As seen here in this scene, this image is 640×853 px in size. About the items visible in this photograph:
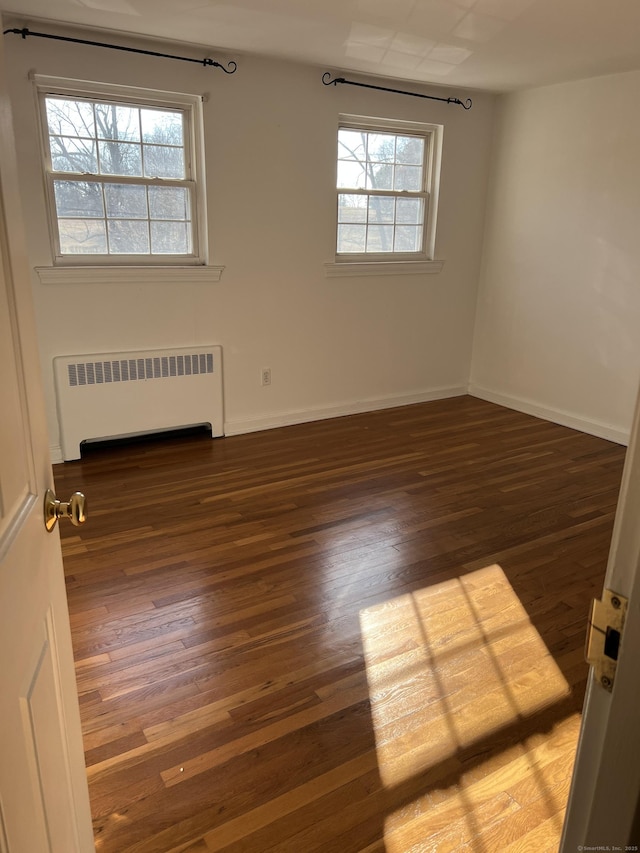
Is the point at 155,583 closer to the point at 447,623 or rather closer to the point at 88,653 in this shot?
the point at 88,653

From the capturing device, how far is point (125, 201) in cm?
388

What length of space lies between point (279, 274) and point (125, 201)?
113cm

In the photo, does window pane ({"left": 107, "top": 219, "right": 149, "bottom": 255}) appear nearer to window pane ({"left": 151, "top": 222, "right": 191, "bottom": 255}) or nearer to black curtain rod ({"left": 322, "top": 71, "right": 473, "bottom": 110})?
window pane ({"left": 151, "top": 222, "right": 191, "bottom": 255})

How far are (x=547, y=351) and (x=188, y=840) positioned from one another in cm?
435

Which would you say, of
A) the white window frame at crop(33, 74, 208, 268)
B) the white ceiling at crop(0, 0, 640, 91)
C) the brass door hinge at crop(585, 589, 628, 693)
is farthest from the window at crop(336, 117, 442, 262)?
the brass door hinge at crop(585, 589, 628, 693)

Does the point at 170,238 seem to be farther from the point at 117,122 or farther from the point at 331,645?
the point at 331,645

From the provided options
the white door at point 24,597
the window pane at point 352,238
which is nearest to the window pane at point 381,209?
the window pane at point 352,238

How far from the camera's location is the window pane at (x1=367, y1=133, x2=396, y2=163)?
466cm

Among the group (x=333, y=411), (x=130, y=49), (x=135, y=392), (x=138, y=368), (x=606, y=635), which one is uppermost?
(x=130, y=49)

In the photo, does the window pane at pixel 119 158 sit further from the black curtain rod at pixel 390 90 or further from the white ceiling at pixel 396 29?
the black curtain rod at pixel 390 90

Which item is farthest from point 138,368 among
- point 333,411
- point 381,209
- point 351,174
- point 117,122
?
point 381,209

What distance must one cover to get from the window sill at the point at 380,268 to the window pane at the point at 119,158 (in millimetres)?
1482

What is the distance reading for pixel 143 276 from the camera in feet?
13.0

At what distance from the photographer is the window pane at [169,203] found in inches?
156
